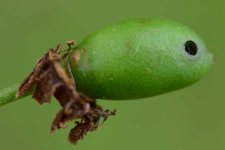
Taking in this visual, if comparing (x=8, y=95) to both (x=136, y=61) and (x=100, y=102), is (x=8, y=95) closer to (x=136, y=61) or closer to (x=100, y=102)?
(x=136, y=61)

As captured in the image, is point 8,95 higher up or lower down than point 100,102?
higher up

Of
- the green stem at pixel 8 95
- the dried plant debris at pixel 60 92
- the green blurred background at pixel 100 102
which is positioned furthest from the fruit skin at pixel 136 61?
the green blurred background at pixel 100 102

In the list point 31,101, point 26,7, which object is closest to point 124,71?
point 31,101

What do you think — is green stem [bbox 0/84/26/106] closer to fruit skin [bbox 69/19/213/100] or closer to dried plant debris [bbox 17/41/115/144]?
dried plant debris [bbox 17/41/115/144]

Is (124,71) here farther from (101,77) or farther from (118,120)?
(118,120)

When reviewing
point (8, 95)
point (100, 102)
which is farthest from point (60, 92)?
point (100, 102)

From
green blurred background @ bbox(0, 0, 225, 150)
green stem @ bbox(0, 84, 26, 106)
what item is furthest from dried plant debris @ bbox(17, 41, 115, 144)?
green blurred background @ bbox(0, 0, 225, 150)
